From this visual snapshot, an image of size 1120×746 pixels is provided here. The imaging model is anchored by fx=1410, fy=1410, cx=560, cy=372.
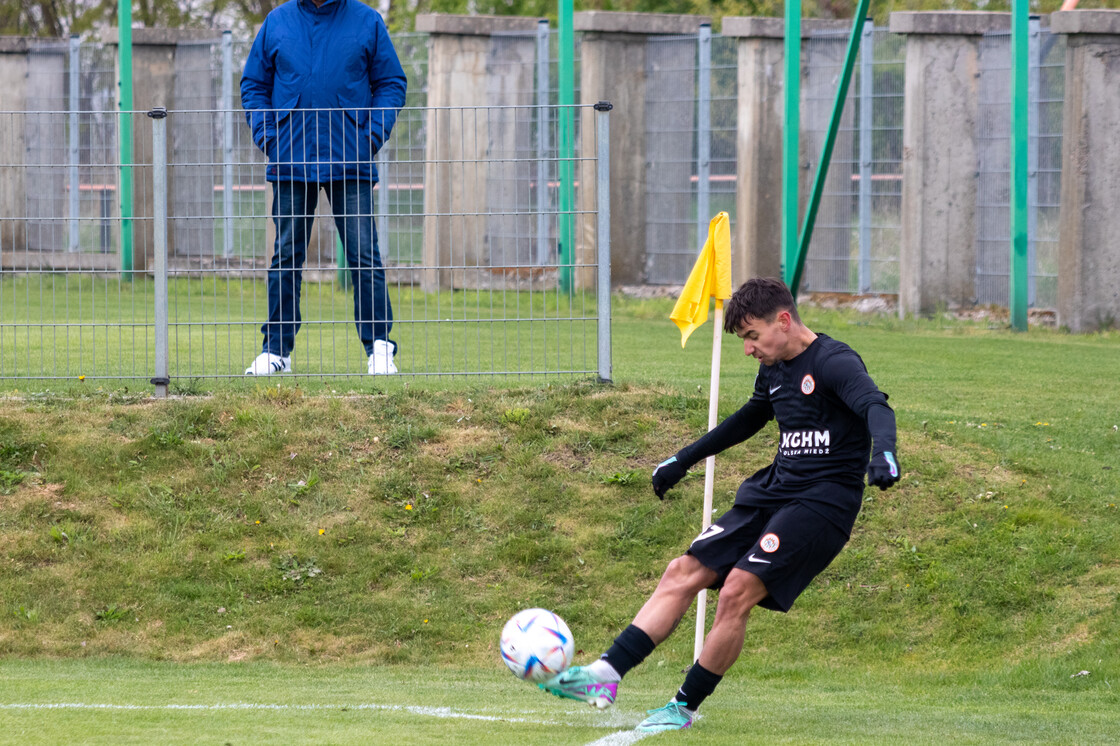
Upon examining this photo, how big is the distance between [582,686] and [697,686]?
19.1 inches

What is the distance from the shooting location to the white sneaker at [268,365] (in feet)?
30.7

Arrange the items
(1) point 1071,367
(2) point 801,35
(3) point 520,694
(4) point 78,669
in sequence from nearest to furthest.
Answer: (3) point 520,694 < (4) point 78,669 < (1) point 1071,367 < (2) point 801,35

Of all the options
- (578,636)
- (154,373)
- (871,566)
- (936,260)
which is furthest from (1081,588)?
(936,260)

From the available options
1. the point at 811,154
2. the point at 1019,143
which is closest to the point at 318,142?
the point at 1019,143

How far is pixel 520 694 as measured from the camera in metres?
Result: 6.39

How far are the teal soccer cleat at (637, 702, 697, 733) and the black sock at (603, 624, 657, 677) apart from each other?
0.22 metres

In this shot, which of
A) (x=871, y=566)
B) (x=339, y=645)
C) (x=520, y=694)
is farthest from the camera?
(x=871, y=566)

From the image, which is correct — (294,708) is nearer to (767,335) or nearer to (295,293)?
(767,335)

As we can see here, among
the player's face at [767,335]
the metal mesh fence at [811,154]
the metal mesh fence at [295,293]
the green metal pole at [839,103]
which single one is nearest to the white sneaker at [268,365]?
the metal mesh fence at [295,293]

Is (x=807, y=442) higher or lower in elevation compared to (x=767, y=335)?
lower

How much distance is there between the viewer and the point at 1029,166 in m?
17.2

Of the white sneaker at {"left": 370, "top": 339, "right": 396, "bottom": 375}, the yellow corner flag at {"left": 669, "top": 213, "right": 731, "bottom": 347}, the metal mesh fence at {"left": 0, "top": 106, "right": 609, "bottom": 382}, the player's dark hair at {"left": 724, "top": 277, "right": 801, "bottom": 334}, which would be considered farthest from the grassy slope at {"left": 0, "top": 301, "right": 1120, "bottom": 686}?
the player's dark hair at {"left": 724, "top": 277, "right": 801, "bottom": 334}

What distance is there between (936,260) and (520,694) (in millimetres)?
12331

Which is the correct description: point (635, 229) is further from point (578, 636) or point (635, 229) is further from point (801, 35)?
point (578, 636)
